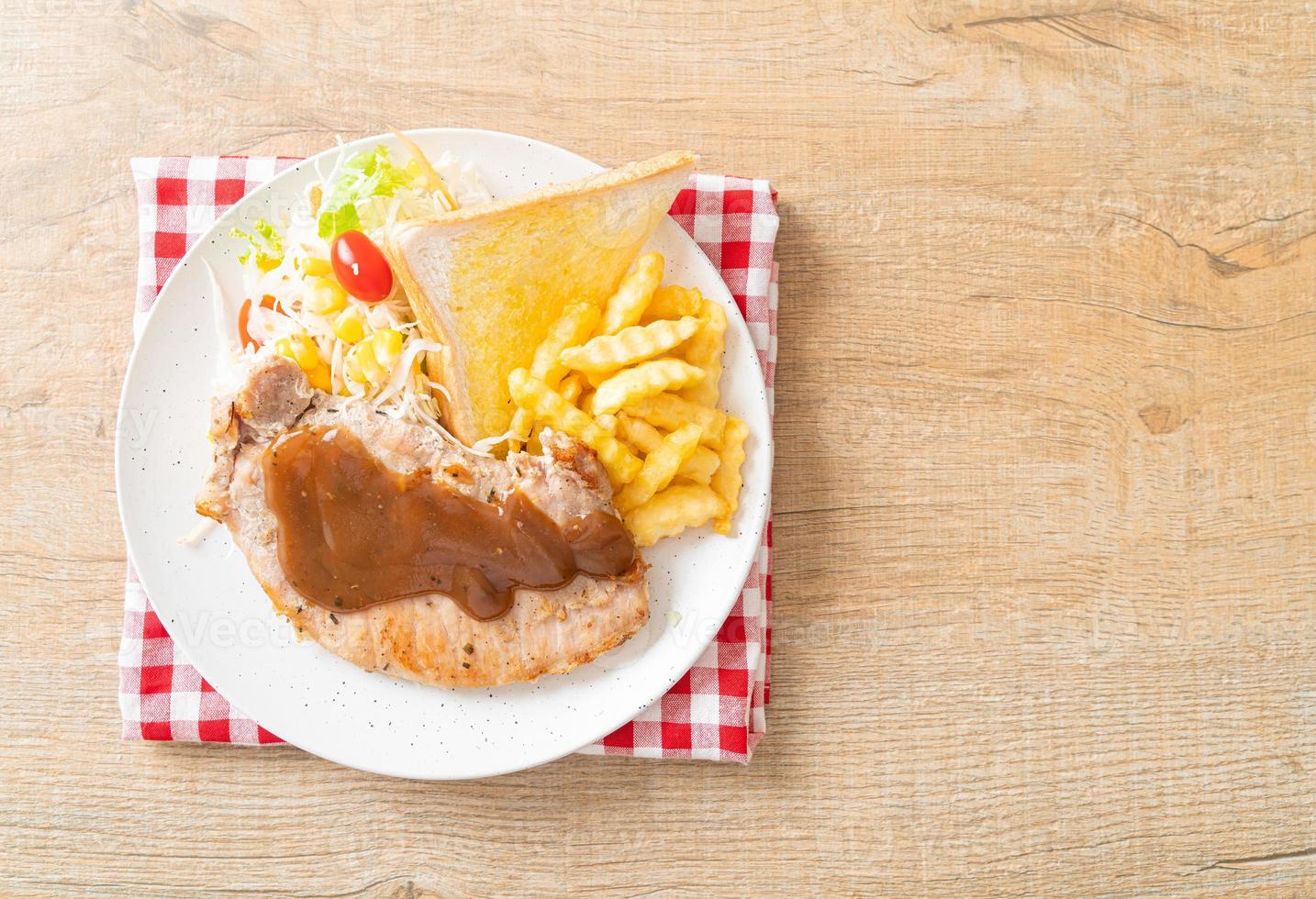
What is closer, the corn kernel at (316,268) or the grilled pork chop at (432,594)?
the grilled pork chop at (432,594)

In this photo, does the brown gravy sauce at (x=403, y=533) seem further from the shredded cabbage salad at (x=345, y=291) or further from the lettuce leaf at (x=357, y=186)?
the lettuce leaf at (x=357, y=186)

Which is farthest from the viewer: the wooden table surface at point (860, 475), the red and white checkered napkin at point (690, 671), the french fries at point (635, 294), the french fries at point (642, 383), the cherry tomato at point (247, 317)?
the wooden table surface at point (860, 475)

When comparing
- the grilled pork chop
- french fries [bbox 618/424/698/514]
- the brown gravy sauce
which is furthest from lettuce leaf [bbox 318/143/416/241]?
french fries [bbox 618/424/698/514]

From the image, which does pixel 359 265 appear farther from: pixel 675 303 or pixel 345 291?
pixel 675 303

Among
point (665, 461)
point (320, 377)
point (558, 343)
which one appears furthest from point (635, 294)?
point (320, 377)

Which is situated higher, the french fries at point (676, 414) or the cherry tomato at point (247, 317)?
the cherry tomato at point (247, 317)

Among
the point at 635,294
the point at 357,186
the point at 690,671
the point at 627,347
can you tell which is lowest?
the point at 690,671

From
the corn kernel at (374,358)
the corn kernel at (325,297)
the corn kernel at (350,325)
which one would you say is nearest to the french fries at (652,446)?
the corn kernel at (374,358)
